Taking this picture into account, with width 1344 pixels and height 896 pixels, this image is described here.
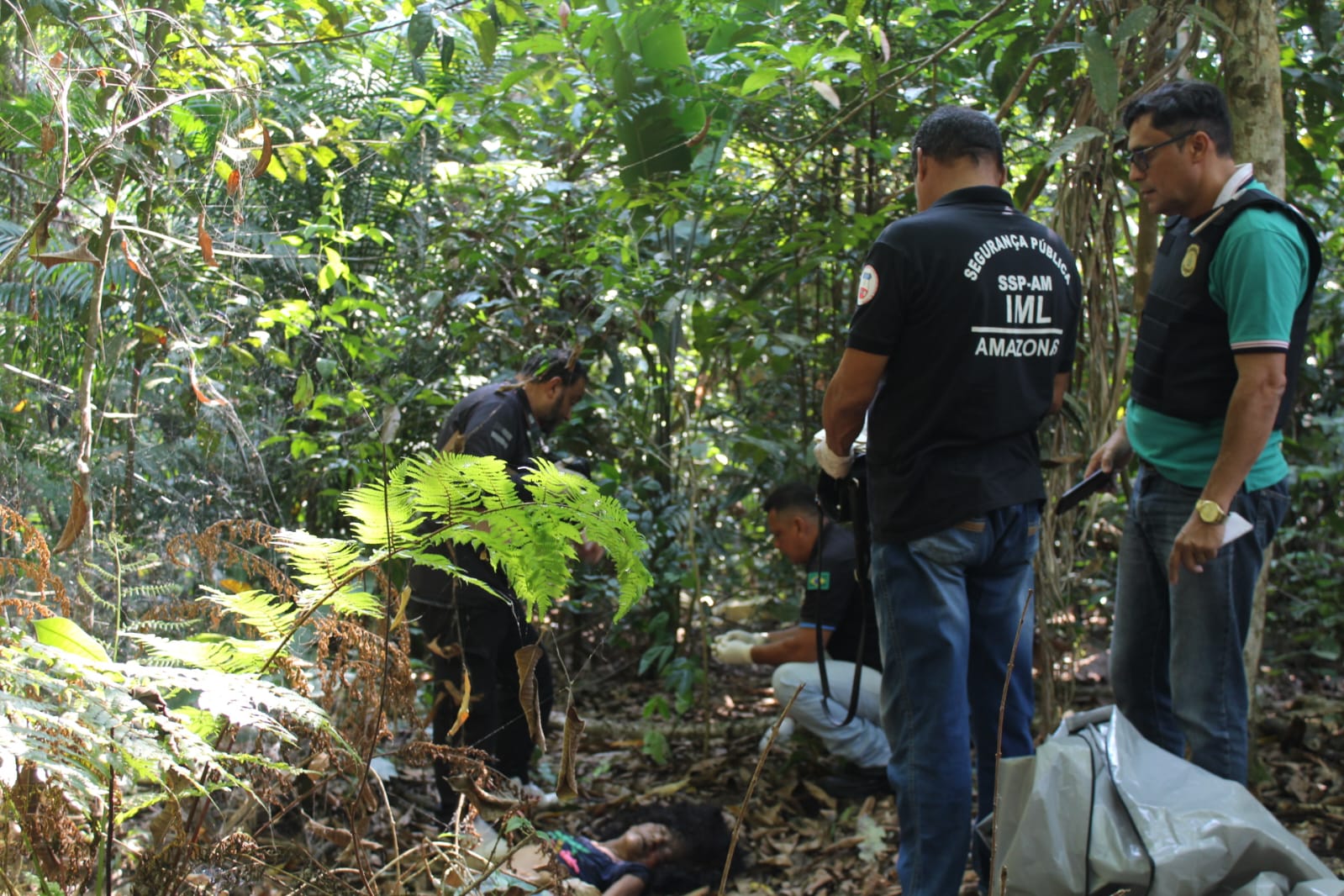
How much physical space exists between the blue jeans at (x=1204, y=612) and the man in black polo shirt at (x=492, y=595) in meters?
1.69

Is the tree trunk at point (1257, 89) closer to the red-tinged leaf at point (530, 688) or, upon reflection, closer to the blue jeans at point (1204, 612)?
the blue jeans at point (1204, 612)

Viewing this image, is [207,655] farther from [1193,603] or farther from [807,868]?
[807,868]

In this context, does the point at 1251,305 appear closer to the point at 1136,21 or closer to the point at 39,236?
the point at 1136,21

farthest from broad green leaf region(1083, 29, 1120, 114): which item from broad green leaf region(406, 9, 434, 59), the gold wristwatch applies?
Answer: broad green leaf region(406, 9, 434, 59)

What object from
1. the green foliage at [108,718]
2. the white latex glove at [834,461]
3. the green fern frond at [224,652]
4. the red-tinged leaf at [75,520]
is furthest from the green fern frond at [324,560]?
the white latex glove at [834,461]

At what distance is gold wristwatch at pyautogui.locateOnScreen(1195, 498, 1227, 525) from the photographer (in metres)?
2.29

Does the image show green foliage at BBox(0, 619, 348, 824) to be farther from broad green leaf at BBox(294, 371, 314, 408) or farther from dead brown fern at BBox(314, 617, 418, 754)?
broad green leaf at BBox(294, 371, 314, 408)

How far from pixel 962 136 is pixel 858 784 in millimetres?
2471

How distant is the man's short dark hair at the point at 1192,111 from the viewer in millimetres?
2418

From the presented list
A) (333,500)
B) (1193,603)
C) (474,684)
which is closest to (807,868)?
(474,684)

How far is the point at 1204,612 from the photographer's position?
2.41 metres

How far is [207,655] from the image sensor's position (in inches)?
60.4

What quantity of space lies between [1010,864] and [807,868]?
55.5 inches

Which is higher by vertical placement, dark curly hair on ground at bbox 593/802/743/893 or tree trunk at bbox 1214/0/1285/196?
tree trunk at bbox 1214/0/1285/196
